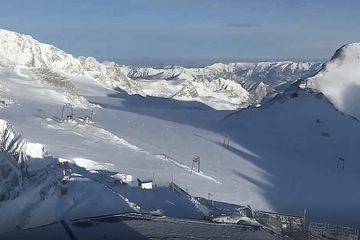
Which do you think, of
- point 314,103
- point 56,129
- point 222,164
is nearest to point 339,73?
point 314,103

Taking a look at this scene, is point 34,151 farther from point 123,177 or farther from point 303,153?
point 303,153

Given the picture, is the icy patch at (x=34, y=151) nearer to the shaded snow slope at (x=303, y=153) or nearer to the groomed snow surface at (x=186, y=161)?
the groomed snow surface at (x=186, y=161)

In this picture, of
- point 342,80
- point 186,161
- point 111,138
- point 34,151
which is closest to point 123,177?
point 34,151

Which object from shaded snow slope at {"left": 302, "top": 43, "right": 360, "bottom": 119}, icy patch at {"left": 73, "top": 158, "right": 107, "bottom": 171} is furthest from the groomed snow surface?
shaded snow slope at {"left": 302, "top": 43, "right": 360, "bottom": 119}

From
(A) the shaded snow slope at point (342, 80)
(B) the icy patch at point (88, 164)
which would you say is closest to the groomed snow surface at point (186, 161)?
(B) the icy patch at point (88, 164)

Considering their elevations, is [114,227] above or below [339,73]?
below

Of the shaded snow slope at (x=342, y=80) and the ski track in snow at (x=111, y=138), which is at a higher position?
the shaded snow slope at (x=342, y=80)

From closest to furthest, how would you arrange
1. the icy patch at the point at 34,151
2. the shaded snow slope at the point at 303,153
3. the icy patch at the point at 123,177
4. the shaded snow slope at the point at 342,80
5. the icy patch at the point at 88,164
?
the icy patch at the point at 123,177, the icy patch at the point at 34,151, the icy patch at the point at 88,164, the shaded snow slope at the point at 303,153, the shaded snow slope at the point at 342,80

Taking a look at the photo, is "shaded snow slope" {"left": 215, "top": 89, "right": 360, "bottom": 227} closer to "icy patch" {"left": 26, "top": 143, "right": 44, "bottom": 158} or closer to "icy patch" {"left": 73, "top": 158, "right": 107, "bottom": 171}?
"icy patch" {"left": 73, "top": 158, "right": 107, "bottom": 171}

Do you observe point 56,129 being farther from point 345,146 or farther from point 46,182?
point 345,146
